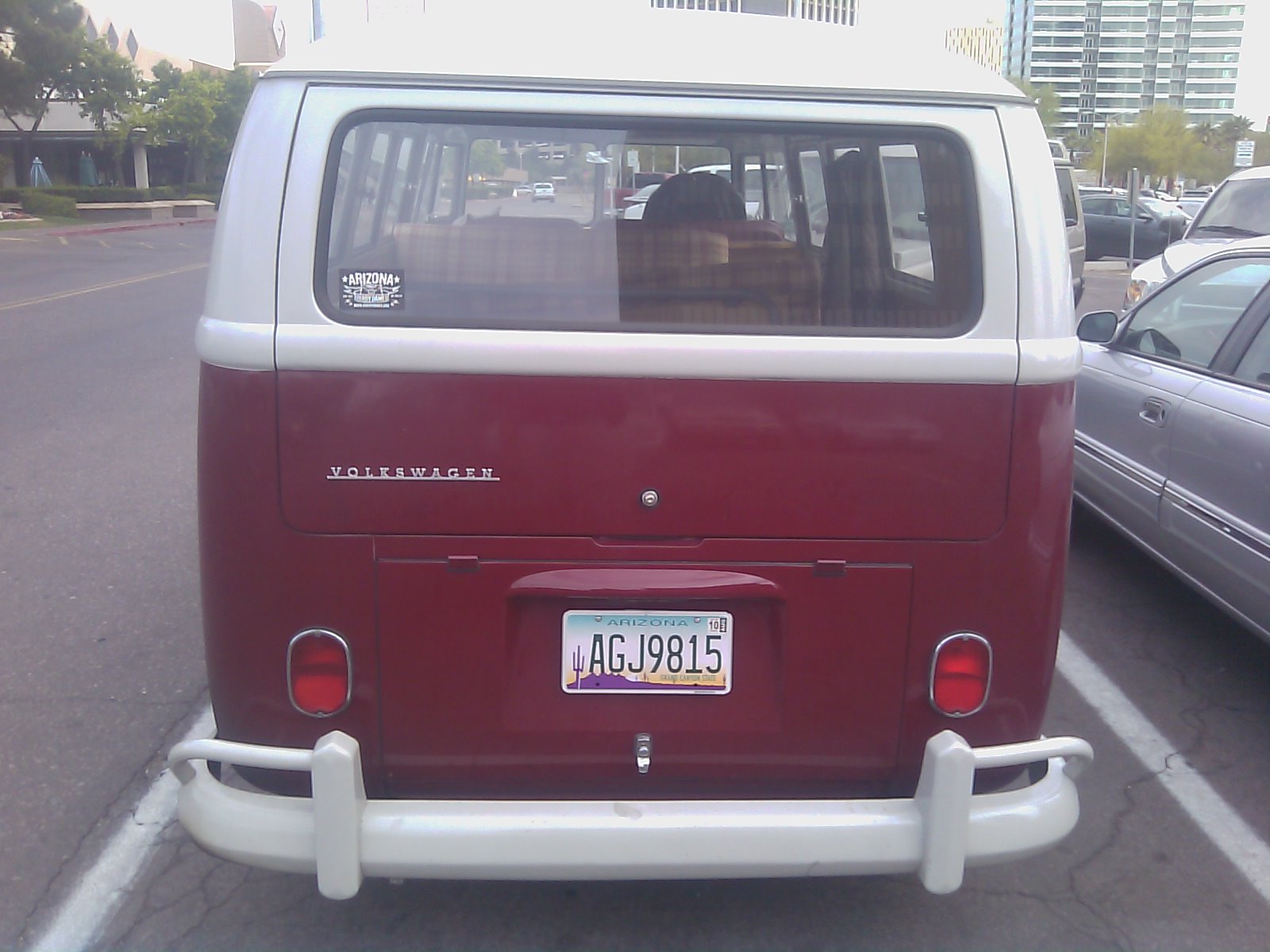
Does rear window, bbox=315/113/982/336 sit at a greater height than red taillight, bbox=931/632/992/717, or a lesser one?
greater

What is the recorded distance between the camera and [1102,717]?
13.8ft

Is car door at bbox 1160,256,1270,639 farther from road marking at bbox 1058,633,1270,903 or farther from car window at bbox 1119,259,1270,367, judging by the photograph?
road marking at bbox 1058,633,1270,903

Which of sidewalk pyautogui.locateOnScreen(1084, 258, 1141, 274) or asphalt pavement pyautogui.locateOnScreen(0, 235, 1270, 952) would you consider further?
sidewalk pyautogui.locateOnScreen(1084, 258, 1141, 274)

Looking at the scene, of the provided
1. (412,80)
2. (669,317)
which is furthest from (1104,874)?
(412,80)

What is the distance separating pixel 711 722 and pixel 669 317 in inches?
35.1

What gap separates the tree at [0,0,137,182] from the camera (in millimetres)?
41875

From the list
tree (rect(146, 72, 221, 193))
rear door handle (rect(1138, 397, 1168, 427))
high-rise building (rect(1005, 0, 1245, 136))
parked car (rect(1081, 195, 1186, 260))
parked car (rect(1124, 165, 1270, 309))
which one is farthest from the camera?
high-rise building (rect(1005, 0, 1245, 136))

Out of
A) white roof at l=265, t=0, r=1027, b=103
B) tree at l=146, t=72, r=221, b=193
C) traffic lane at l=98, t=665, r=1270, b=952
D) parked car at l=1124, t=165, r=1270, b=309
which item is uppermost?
tree at l=146, t=72, r=221, b=193

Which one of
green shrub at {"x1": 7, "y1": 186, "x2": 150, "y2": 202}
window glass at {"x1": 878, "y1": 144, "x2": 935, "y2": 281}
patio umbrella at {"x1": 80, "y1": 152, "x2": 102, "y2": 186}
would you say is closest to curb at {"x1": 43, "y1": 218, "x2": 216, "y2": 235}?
green shrub at {"x1": 7, "y1": 186, "x2": 150, "y2": 202}

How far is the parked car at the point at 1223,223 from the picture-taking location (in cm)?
1074

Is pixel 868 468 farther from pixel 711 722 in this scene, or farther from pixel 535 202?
pixel 535 202

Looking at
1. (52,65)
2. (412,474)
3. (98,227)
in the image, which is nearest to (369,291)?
(412,474)

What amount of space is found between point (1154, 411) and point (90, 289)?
54.7 ft

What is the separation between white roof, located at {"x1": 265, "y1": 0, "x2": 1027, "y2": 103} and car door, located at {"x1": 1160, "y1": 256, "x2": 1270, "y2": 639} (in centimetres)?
212
